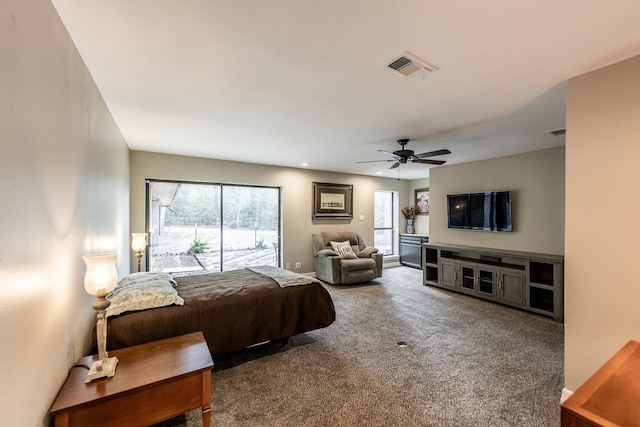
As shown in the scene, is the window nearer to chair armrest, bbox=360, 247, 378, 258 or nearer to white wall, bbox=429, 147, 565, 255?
chair armrest, bbox=360, 247, 378, 258

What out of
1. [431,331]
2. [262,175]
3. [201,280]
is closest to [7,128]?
[201,280]

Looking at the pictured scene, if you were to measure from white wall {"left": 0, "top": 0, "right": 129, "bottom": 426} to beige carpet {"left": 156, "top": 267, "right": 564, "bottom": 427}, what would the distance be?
3.59 feet

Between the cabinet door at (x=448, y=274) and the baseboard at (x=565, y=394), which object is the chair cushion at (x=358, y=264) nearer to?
the cabinet door at (x=448, y=274)

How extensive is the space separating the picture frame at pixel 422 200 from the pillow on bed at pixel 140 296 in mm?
6559

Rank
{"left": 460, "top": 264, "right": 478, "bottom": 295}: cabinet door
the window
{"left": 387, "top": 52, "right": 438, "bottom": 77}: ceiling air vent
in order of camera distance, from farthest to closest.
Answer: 1. the window
2. {"left": 460, "top": 264, "right": 478, "bottom": 295}: cabinet door
3. {"left": 387, "top": 52, "right": 438, "bottom": 77}: ceiling air vent

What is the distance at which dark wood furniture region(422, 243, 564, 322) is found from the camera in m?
3.96

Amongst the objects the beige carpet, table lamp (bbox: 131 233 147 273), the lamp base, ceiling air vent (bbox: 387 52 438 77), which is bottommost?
the beige carpet

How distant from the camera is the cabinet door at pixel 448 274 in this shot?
5168 mm

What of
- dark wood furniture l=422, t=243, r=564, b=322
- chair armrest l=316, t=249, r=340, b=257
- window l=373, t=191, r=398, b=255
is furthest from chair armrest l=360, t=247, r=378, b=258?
window l=373, t=191, r=398, b=255

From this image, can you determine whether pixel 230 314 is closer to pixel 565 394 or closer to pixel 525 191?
pixel 565 394

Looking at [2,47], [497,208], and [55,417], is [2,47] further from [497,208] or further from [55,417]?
[497,208]

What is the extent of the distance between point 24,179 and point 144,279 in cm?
188

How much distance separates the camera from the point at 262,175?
228 inches

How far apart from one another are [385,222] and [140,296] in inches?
256
